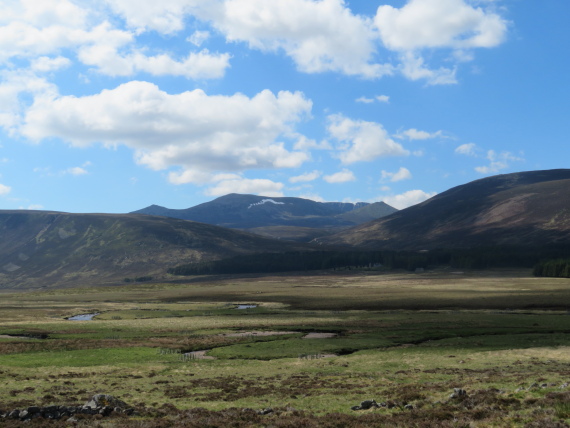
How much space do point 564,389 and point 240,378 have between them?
23398 millimetres

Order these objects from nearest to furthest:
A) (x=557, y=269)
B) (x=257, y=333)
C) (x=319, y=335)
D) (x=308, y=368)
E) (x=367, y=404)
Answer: (x=367, y=404)
(x=308, y=368)
(x=319, y=335)
(x=257, y=333)
(x=557, y=269)

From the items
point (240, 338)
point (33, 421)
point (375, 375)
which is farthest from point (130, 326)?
point (33, 421)

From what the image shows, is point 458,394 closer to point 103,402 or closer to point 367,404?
point 367,404

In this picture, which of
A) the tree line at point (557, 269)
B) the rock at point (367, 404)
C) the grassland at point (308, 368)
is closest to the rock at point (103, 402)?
the grassland at point (308, 368)

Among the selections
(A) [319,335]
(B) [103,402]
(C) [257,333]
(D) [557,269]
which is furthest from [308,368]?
(D) [557,269]

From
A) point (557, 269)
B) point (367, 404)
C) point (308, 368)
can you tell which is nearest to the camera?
point (367, 404)

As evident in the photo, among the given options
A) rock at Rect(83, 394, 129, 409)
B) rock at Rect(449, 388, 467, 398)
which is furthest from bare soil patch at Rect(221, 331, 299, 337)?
rock at Rect(449, 388, 467, 398)

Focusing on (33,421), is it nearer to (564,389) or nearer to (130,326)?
(564,389)

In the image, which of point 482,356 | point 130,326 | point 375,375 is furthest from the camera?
point 130,326

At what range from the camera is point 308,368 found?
147 ft

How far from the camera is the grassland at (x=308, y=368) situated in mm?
24984

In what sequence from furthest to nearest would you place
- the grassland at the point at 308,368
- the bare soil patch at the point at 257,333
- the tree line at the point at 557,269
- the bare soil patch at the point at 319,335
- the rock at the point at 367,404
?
1. the tree line at the point at 557,269
2. the bare soil patch at the point at 257,333
3. the bare soil patch at the point at 319,335
4. the rock at the point at 367,404
5. the grassland at the point at 308,368

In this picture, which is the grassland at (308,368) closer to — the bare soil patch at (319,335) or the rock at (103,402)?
the bare soil patch at (319,335)

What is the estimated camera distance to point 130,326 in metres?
84.7
